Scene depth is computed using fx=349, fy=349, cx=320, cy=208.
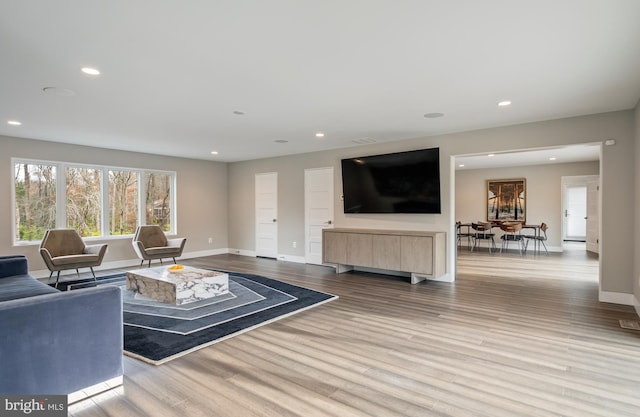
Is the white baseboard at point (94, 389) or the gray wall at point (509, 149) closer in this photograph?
the white baseboard at point (94, 389)

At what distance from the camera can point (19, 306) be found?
1996mm

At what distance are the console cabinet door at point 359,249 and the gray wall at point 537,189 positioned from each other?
640 cm

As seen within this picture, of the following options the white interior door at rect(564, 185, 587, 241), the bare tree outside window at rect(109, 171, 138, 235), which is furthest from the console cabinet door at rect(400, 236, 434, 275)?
the white interior door at rect(564, 185, 587, 241)

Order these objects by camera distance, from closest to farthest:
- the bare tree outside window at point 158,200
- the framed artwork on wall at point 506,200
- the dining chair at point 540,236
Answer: the bare tree outside window at point 158,200
the dining chair at point 540,236
the framed artwork on wall at point 506,200

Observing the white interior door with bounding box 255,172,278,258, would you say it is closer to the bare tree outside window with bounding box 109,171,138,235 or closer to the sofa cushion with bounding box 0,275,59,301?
the bare tree outside window with bounding box 109,171,138,235

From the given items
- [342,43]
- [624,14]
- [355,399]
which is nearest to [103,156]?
[342,43]

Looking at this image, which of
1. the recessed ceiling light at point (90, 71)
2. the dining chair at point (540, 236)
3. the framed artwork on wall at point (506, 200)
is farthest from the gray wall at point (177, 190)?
the dining chair at point (540, 236)

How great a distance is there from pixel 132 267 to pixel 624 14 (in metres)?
7.84

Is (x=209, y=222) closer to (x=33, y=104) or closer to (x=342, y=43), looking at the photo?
(x=33, y=104)

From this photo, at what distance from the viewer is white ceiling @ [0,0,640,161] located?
2203 mm

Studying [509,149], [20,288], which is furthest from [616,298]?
[20,288]

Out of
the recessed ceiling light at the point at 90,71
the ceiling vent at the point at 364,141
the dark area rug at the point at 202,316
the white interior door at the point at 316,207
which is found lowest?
the dark area rug at the point at 202,316

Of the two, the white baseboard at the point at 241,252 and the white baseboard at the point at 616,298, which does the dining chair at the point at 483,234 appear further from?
the white baseboard at the point at 241,252

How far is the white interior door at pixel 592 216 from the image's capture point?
905 cm
